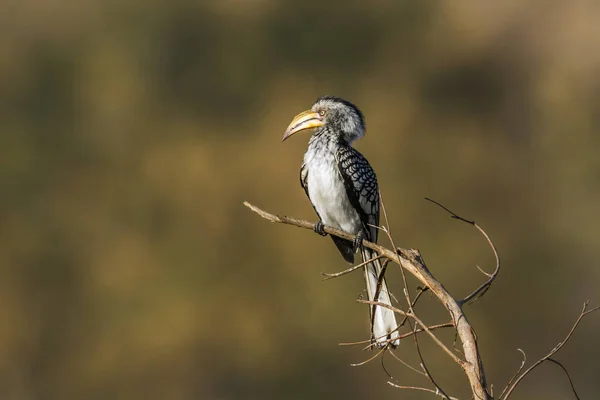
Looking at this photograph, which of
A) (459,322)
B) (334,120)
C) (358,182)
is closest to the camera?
(459,322)

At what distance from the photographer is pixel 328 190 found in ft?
14.3

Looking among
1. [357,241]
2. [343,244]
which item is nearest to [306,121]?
[343,244]

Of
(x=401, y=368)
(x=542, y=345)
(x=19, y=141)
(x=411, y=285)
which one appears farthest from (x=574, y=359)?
(x=19, y=141)

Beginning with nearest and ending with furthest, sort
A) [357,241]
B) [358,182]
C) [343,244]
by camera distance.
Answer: [357,241] < [358,182] < [343,244]

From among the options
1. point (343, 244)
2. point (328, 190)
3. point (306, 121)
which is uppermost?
point (306, 121)

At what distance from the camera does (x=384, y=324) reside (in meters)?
3.78

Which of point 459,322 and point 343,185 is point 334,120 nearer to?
point 343,185

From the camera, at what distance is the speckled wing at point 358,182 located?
436 centimetres

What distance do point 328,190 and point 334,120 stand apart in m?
0.49

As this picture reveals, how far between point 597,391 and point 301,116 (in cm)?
916

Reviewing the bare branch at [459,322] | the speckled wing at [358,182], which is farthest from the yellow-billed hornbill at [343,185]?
the bare branch at [459,322]

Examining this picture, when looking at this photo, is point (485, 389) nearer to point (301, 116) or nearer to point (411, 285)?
point (301, 116)

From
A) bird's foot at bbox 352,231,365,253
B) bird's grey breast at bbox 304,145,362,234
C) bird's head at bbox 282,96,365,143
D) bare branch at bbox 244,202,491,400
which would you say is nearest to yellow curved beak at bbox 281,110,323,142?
bird's head at bbox 282,96,365,143

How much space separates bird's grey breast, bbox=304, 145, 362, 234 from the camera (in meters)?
4.36
